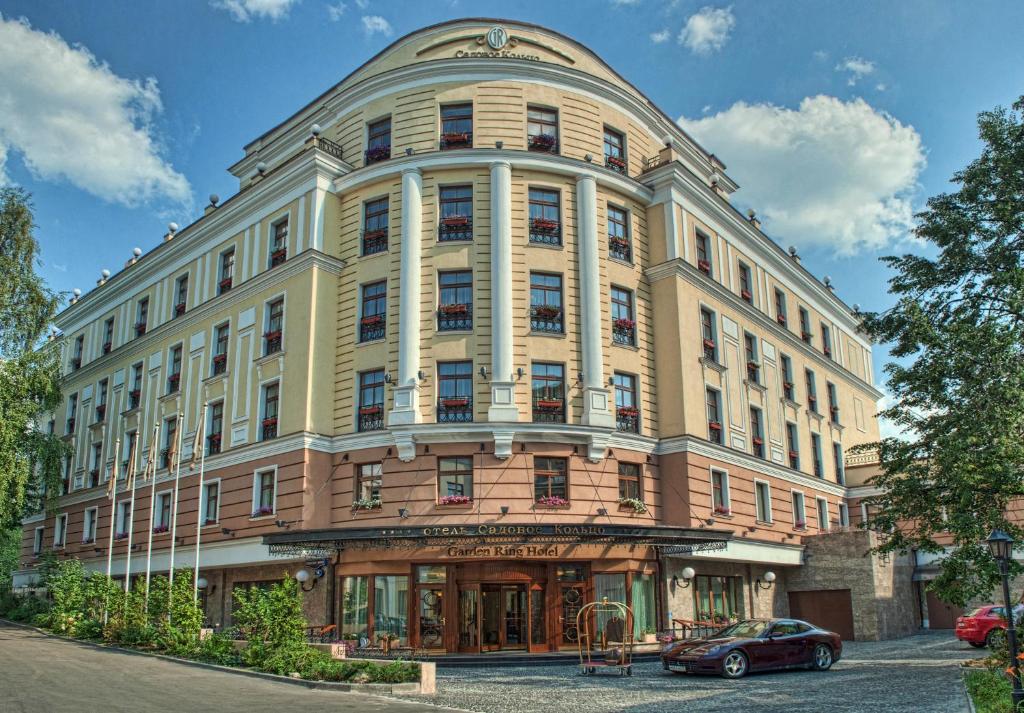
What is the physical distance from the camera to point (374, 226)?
32406mm

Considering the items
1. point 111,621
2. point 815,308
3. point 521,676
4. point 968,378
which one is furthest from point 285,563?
point 815,308

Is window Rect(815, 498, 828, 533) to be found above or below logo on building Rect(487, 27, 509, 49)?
below

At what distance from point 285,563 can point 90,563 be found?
16.0 metres

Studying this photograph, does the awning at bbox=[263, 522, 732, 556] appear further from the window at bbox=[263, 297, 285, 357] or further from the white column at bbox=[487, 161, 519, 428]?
the window at bbox=[263, 297, 285, 357]

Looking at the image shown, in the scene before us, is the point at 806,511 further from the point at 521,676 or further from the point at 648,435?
the point at 521,676

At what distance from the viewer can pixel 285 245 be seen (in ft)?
111

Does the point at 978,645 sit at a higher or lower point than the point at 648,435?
lower

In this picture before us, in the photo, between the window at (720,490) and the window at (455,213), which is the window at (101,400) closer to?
the window at (455,213)

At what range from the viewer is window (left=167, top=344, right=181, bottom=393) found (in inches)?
1495

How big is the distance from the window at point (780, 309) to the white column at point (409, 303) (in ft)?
62.5

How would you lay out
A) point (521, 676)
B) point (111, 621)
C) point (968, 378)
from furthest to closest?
point (111, 621) → point (521, 676) → point (968, 378)

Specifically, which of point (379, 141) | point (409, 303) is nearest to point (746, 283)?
point (409, 303)

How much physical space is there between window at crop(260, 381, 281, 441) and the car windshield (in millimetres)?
16825

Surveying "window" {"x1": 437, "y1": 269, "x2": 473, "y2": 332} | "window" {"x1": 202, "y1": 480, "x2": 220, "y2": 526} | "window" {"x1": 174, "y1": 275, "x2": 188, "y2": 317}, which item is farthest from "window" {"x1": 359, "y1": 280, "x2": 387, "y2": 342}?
"window" {"x1": 174, "y1": 275, "x2": 188, "y2": 317}
